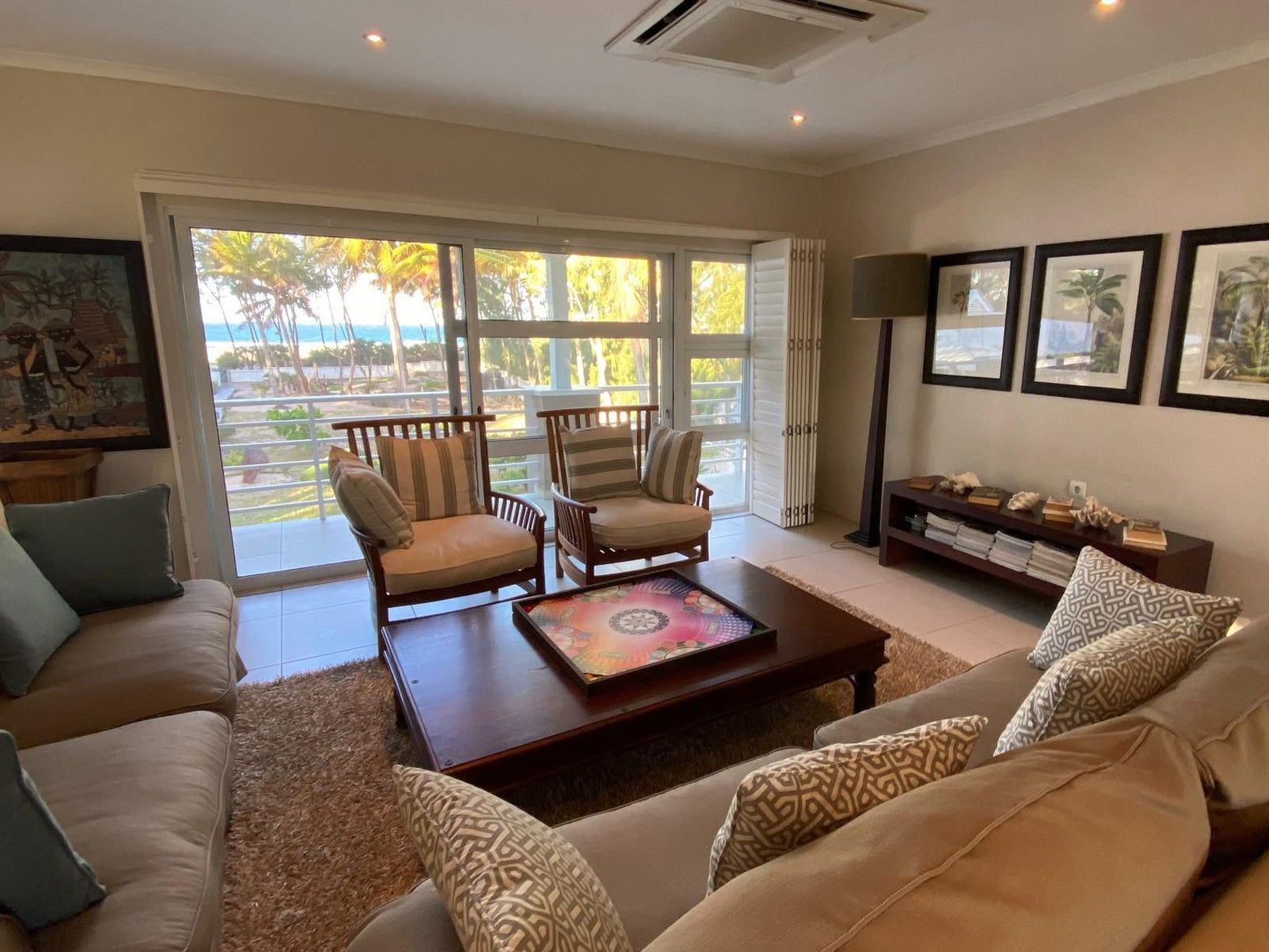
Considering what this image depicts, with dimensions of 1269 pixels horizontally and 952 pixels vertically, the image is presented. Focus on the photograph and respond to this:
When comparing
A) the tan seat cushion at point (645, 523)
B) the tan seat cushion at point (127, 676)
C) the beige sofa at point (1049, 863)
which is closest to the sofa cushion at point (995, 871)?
the beige sofa at point (1049, 863)

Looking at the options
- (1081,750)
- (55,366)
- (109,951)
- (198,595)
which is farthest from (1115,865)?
(55,366)

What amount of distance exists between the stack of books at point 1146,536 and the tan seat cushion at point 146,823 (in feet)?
10.7

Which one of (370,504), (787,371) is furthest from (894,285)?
(370,504)

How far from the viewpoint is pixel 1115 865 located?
69cm

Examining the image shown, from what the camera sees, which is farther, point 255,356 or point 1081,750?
point 255,356

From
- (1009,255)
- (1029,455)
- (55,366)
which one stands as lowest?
(1029,455)

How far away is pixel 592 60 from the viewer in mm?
2791

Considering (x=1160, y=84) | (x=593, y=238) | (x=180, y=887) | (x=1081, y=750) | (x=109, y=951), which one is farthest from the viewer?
(x=593, y=238)

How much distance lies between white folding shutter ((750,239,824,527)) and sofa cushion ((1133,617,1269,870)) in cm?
348

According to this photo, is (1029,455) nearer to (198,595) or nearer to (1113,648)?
(1113,648)

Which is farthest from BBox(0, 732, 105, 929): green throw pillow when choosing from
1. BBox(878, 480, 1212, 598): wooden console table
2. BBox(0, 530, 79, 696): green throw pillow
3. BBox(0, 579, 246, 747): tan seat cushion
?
BBox(878, 480, 1212, 598): wooden console table

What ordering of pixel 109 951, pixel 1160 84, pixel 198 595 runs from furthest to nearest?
pixel 1160 84 < pixel 198 595 < pixel 109 951

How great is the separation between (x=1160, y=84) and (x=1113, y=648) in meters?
2.97

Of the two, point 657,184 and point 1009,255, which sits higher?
point 657,184
